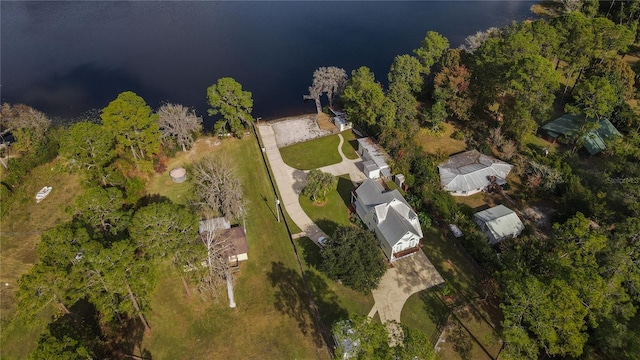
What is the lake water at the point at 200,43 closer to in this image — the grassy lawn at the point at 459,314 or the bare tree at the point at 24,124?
the bare tree at the point at 24,124

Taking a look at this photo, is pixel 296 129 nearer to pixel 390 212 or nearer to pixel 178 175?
pixel 178 175

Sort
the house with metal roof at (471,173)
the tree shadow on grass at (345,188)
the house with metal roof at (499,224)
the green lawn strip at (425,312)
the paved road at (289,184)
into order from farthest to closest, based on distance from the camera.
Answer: the house with metal roof at (471,173) → the tree shadow on grass at (345,188) → the paved road at (289,184) → the house with metal roof at (499,224) → the green lawn strip at (425,312)

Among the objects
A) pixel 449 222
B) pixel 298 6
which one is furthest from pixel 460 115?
pixel 298 6

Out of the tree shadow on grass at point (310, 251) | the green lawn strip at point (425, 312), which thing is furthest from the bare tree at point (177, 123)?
the green lawn strip at point (425, 312)

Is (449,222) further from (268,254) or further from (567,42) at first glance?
(567,42)

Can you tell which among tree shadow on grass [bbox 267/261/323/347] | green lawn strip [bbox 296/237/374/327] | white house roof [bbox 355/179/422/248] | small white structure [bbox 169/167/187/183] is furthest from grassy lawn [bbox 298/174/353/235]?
small white structure [bbox 169/167/187/183]
